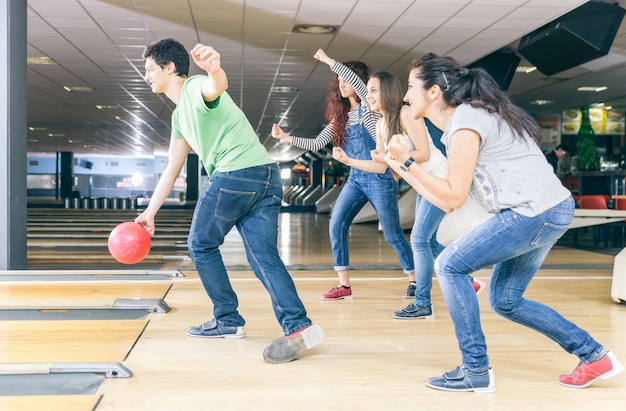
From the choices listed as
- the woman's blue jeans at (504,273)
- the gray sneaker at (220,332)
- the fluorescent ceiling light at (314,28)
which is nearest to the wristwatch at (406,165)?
the woman's blue jeans at (504,273)

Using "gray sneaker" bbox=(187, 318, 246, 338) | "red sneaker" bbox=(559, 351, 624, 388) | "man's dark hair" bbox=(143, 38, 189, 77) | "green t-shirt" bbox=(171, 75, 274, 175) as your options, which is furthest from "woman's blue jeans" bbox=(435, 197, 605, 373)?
"man's dark hair" bbox=(143, 38, 189, 77)

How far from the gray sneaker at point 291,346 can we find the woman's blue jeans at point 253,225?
0.05m

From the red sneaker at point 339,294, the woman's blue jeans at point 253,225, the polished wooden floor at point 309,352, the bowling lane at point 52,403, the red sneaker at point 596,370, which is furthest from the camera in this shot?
the red sneaker at point 339,294

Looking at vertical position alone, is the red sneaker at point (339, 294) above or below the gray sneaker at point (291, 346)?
below

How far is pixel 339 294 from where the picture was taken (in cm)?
393

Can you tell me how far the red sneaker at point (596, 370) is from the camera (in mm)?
2152

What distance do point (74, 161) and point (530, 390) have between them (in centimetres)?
2934

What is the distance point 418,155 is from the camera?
2.97 meters

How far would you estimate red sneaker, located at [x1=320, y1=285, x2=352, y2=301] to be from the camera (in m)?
3.91

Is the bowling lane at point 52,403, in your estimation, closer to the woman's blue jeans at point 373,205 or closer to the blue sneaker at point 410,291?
the woman's blue jeans at point 373,205

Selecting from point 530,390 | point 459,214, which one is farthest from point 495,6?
point 530,390

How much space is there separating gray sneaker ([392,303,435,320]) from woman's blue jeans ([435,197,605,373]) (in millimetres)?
1176

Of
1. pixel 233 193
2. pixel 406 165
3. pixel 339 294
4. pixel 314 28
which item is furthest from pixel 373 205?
pixel 314 28

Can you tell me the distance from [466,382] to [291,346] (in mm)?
692
